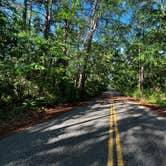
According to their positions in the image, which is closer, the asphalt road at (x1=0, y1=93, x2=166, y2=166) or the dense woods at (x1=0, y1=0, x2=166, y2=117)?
the asphalt road at (x1=0, y1=93, x2=166, y2=166)

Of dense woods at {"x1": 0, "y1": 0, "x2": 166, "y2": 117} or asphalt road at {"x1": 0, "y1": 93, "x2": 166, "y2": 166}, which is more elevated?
dense woods at {"x1": 0, "y1": 0, "x2": 166, "y2": 117}

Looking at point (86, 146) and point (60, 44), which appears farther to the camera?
point (60, 44)

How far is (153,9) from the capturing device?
783 inches

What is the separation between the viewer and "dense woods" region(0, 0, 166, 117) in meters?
11.4

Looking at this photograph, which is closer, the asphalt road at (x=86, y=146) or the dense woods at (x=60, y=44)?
the asphalt road at (x=86, y=146)

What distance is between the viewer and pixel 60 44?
529 inches

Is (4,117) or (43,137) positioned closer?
(43,137)

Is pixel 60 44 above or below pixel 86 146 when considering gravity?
above

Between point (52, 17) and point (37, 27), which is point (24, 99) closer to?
point (52, 17)

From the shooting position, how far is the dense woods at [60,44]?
11406 mm

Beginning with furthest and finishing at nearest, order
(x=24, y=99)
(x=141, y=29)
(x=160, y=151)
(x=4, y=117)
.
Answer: (x=141, y=29), (x=24, y=99), (x=4, y=117), (x=160, y=151)

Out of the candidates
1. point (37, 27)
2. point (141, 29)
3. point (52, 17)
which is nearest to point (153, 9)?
point (141, 29)

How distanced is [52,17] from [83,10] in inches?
203

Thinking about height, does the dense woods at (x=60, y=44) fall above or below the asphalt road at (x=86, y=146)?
Result: above
